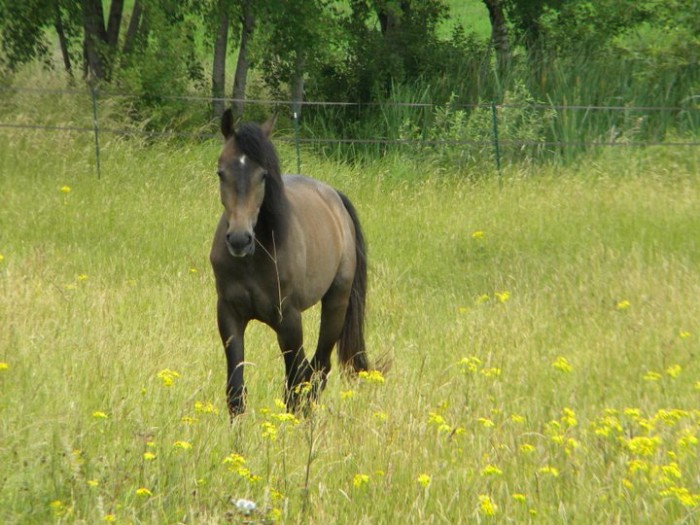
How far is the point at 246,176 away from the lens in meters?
6.34

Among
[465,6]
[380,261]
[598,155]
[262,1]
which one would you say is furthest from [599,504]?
[465,6]

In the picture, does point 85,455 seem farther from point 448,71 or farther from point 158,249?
point 448,71

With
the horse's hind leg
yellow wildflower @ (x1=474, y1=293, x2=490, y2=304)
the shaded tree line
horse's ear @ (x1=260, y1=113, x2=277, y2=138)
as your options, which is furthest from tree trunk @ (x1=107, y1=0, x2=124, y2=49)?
horse's ear @ (x1=260, y1=113, x2=277, y2=138)

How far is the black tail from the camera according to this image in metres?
7.79

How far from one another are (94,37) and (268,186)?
522 inches

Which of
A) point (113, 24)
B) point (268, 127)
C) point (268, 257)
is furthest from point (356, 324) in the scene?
point (113, 24)

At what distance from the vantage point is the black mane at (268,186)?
6379mm

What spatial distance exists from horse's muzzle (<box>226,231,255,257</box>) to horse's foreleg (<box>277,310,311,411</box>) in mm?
682

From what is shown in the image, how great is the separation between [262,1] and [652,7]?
6.98m

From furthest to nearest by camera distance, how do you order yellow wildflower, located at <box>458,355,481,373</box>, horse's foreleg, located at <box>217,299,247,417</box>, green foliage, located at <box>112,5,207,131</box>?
green foliage, located at <box>112,5,207,131</box>
horse's foreleg, located at <box>217,299,247,417</box>
yellow wildflower, located at <box>458,355,481,373</box>

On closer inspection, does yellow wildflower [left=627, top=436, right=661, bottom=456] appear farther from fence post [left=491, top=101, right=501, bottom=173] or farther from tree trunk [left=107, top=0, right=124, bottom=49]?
tree trunk [left=107, top=0, right=124, bottom=49]

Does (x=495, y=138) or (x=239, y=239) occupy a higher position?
(x=239, y=239)

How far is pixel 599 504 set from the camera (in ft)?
14.5

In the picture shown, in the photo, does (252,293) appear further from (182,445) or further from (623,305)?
(623,305)
